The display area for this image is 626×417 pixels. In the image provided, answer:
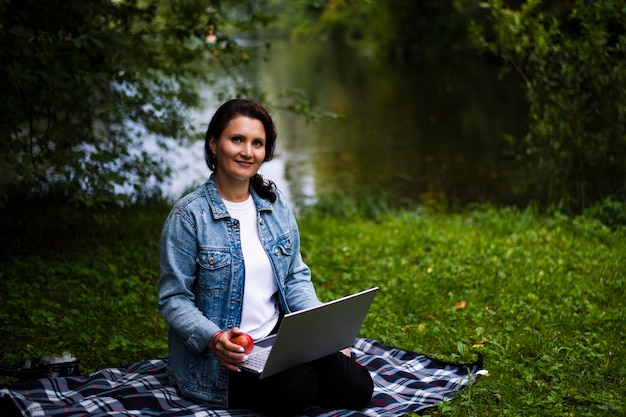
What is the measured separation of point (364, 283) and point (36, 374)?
2523mm

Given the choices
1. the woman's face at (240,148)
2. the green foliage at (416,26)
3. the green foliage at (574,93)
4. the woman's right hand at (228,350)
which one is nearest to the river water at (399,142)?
the green foliage at (574,93)

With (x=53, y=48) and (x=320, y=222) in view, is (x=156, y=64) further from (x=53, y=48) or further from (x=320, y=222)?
(x=320, y=222)

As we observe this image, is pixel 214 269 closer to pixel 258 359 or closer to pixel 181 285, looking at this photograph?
pixel 181 285

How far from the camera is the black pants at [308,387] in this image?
3053mm

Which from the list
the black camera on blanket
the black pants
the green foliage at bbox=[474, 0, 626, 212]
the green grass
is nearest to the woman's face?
the black pants

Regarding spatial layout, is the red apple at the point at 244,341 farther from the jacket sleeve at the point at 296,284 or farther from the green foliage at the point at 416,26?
the green foliage at the point at 416,26

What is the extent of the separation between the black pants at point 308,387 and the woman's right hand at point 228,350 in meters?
0.21

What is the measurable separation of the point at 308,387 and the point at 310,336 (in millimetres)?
306

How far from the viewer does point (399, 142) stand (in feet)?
42.8

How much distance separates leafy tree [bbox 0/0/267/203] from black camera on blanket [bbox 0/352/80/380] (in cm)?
135

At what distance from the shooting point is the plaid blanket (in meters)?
3.10

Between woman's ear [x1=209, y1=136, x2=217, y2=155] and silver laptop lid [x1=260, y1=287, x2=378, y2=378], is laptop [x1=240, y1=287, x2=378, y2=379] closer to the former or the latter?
silver laptop lid [x1=260, y1=287, x2=378, y2=378]

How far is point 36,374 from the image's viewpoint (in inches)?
133

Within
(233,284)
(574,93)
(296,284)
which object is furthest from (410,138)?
(233,284)
